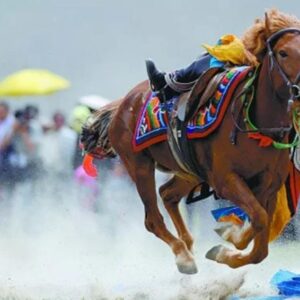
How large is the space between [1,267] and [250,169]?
3.04m

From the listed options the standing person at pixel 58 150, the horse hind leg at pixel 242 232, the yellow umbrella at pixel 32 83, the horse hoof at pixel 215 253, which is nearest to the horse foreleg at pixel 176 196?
the horse hind leg at pixel 242 232

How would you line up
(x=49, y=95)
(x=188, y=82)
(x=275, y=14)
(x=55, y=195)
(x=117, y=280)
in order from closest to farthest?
(x=275, y=14) → (x=188, y=82) → (x=117, y=280) → (x=55, y=195) → (x=49, y=95)

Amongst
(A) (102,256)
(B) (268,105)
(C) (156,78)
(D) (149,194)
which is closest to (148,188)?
(D) (149,194)

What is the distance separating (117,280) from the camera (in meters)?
8.86

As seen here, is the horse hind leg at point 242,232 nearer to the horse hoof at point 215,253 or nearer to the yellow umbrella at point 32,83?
the horse hoof at point 215,253

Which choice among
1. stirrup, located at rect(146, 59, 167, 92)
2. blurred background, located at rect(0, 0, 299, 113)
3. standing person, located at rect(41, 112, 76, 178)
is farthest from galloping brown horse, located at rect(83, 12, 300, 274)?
blurred background, located at rect(0, 0, 299, 113)

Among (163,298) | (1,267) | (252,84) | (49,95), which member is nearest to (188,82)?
(252,84)

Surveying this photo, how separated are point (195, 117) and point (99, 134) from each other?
1.36m

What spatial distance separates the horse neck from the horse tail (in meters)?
1.72

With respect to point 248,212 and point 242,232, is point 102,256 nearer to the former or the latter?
point 242,232

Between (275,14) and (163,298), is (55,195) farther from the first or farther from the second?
(275,14)

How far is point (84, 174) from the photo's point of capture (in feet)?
33.5

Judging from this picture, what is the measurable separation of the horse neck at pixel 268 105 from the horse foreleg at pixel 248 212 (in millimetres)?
361

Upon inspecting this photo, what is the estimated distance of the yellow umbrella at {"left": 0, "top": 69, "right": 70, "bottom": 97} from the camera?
35.4 feet
